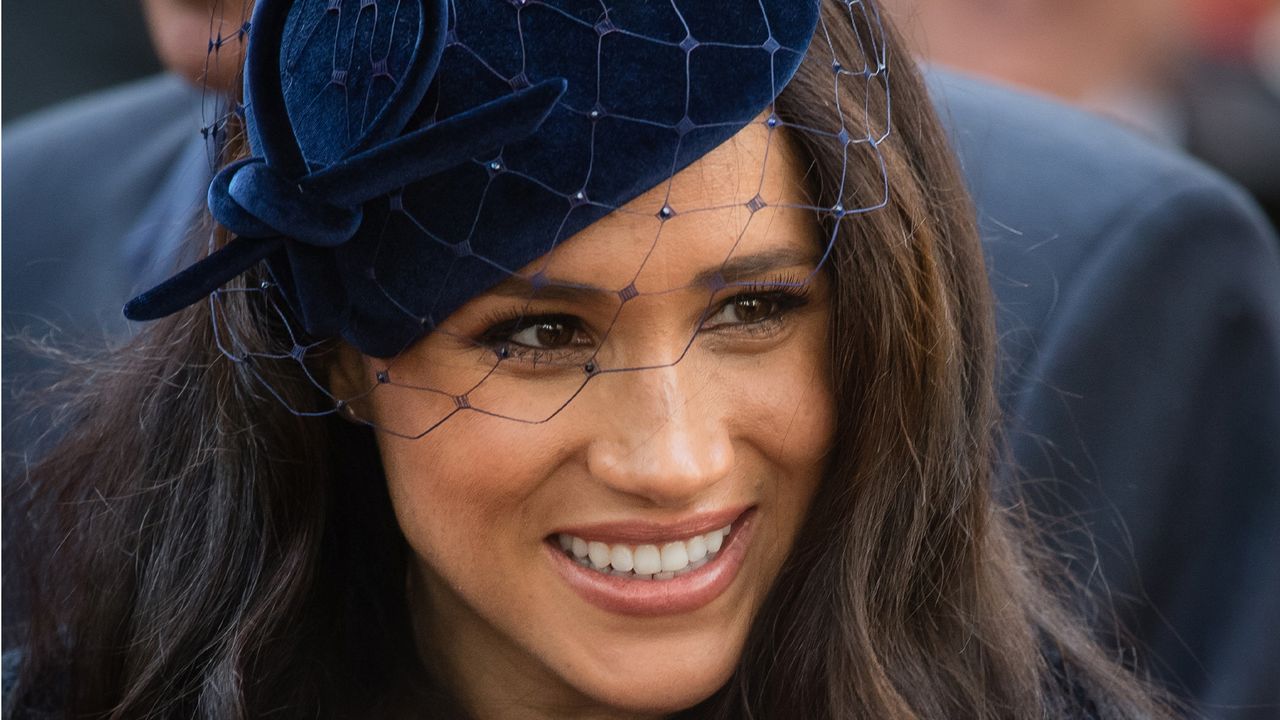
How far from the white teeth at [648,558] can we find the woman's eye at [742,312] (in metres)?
0.28

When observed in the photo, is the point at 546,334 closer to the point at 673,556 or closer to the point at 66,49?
the point at 673,556

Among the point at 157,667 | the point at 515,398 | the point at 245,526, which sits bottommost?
the point at 157,667

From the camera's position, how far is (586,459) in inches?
70.2

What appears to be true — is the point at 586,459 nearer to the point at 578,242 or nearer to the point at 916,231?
the point at 578,242

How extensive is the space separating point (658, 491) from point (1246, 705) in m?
1.40

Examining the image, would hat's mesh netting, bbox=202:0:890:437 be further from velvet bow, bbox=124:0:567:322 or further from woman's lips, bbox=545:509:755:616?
woman's lips, bbox=545:509:755:616

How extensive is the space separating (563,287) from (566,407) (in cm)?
16

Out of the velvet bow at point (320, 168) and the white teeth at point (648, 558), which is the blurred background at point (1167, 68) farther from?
the velvet bow at point (320, 168)

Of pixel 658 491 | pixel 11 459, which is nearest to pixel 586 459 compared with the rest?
pixel 658 491

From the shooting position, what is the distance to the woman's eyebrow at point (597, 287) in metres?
1.68

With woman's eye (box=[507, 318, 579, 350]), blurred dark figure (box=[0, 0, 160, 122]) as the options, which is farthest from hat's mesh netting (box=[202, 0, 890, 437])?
blurred dark figure (box=[0, 0, 160, 122])

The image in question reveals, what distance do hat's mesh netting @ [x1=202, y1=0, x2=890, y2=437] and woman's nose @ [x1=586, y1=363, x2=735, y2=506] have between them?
0.03 m

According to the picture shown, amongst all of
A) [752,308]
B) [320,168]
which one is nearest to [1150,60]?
[752,308]

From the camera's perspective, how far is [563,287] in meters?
1.68
